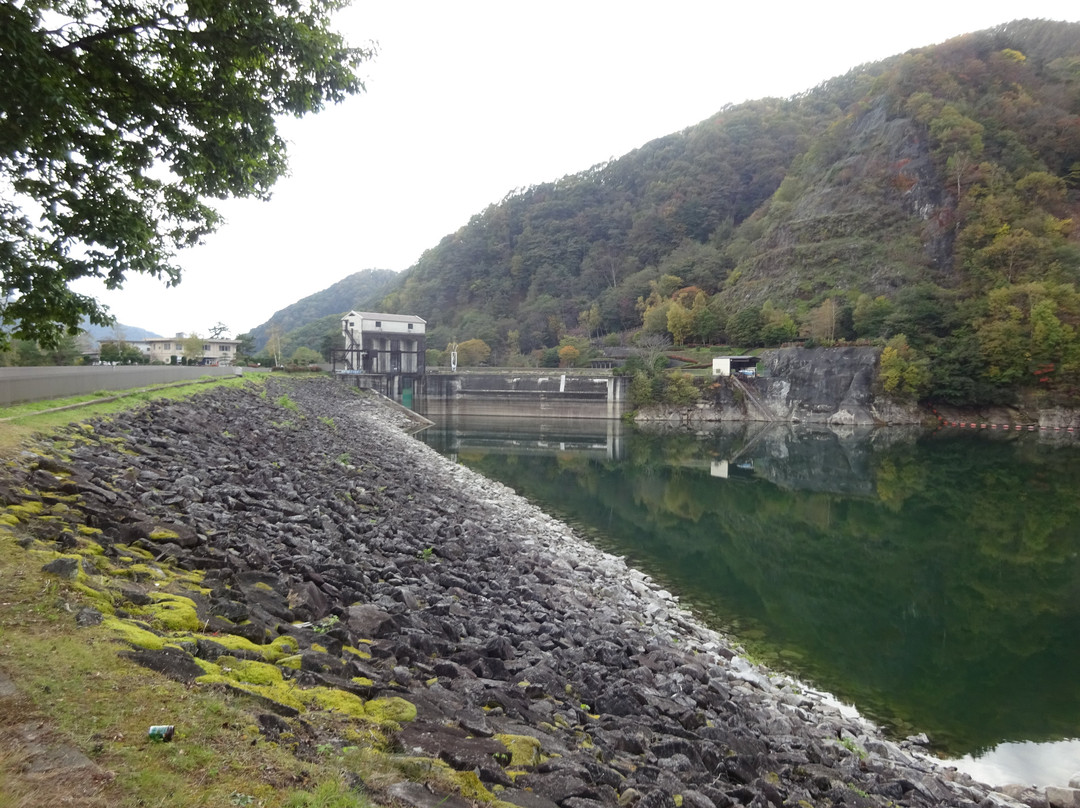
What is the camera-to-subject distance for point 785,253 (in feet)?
257

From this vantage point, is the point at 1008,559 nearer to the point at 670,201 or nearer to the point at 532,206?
the point at 670,201

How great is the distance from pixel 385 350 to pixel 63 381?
162 ft

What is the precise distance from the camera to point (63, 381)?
15.7 m

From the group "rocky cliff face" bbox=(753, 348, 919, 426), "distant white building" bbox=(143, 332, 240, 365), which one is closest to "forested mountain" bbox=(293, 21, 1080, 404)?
"rocky cliff face" bbox=(753, 348, 919, 426)

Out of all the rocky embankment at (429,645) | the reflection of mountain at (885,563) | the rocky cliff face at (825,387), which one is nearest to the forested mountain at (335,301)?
the rocky cliff face at (825,387)

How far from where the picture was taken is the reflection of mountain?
32.7 feet

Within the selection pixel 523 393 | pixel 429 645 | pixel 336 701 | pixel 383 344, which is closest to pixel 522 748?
pixel 336 701

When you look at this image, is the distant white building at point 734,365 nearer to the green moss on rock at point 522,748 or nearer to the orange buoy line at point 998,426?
the orange buoy line at point 998,426

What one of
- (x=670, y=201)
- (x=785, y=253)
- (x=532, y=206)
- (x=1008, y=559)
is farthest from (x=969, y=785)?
(x=532, y=206)

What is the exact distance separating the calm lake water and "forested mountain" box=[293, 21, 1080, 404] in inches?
931

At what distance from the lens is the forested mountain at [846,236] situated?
57.3m

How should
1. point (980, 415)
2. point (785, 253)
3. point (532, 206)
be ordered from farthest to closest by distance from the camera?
point (532, 206) → point (785, 253) → point (980, 415)

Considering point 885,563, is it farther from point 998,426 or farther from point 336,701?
point 998,426

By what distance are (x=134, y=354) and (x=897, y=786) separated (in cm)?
5225
